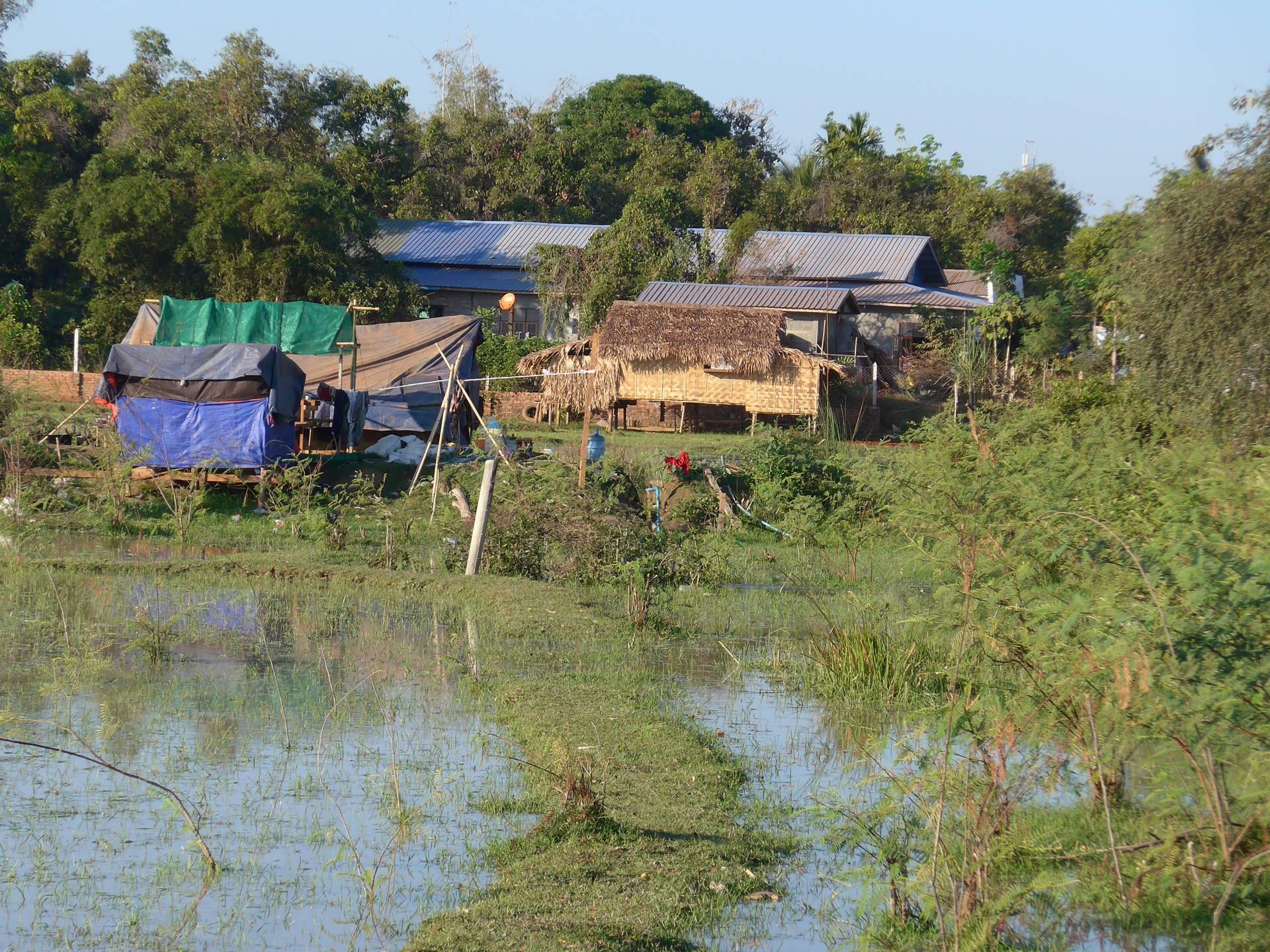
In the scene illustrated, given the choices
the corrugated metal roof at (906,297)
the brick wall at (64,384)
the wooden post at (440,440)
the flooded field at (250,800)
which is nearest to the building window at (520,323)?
the corrugated metal roof at (906,297)

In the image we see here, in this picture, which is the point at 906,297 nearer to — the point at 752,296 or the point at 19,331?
the point at 752,296

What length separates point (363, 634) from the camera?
955 centimetres

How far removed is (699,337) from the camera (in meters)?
25.1

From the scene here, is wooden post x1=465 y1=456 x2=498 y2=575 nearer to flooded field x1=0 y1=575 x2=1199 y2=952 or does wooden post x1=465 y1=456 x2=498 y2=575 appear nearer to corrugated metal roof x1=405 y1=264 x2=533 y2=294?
flooded field x1=0 y1=575 x2=1199 y2=952

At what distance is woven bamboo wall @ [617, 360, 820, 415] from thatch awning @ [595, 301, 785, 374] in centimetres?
19

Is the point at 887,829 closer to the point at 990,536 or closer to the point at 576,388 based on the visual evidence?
the point at 990,536

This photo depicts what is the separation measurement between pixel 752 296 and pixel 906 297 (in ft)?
13.3

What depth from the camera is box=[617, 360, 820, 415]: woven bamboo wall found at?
24688 mm

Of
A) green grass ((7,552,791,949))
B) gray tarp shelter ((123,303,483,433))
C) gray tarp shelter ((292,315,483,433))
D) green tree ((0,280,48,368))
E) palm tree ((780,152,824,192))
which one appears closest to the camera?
green grass ((7,552,791,949))

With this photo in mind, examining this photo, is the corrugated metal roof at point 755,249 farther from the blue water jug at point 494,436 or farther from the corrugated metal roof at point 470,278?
the blue water jug at point 494,436

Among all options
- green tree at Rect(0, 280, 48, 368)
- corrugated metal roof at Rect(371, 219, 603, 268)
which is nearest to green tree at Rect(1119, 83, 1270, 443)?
green tree at Rect(0, 280, 48, 368)

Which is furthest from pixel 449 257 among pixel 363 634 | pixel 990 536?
pixel 990 536

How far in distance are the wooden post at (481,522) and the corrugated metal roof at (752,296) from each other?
16840mm

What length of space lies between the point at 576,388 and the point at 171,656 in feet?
57.2
